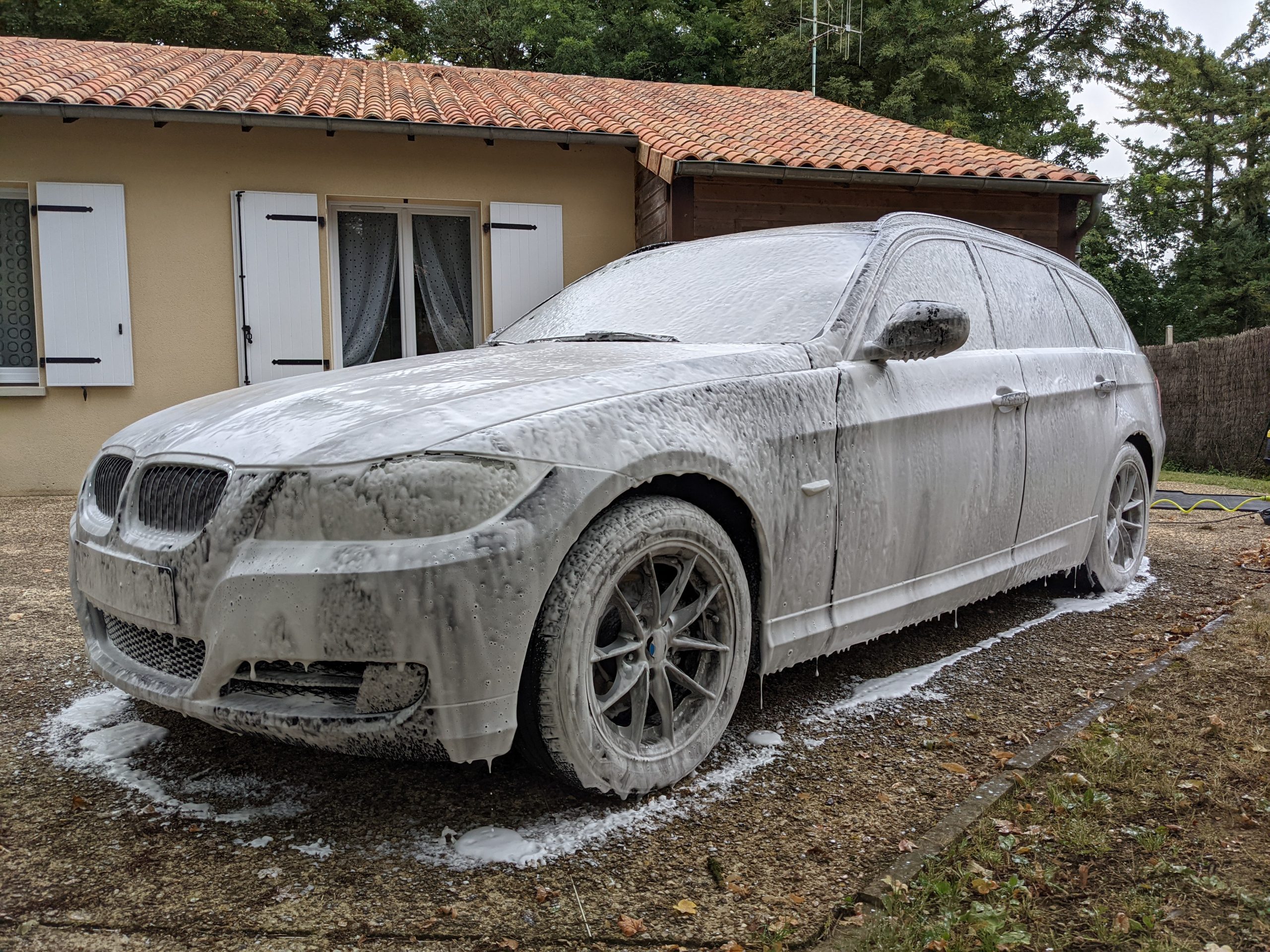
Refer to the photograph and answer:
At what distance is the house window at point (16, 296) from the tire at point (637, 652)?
28.1ft

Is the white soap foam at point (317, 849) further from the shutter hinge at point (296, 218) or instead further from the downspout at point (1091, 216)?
the downspout at point (1091, 216)

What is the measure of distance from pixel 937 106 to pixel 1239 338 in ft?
36.5

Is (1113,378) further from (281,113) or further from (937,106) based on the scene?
(937,106)

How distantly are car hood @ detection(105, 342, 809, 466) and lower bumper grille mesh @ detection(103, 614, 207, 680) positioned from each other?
438 millimetres

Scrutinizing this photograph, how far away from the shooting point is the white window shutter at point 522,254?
9812 millimetres

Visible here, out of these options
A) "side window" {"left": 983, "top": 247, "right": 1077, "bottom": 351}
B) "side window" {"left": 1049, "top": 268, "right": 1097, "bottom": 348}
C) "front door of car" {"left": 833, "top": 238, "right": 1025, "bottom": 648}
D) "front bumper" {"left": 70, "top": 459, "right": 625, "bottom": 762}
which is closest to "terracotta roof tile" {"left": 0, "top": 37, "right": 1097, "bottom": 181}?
"side window" {"left": 1049, "top": 268, "right": 1097, "bottom": 348}

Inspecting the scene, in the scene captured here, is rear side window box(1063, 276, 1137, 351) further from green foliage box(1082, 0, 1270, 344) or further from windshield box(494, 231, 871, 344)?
green foliage box(1082, 0, 1270, 344)

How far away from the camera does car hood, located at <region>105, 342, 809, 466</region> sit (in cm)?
219

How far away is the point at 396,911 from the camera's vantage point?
1.99m

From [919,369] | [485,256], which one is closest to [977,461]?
[919,369]

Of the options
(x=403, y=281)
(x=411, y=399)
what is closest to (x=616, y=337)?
(x=411, y=399)

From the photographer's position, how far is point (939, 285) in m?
3.58

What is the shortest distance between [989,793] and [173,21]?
24689 mm

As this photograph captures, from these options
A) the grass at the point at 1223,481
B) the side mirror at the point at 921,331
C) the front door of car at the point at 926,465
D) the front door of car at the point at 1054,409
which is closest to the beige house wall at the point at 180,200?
the front door of car at the point at 1054,409
